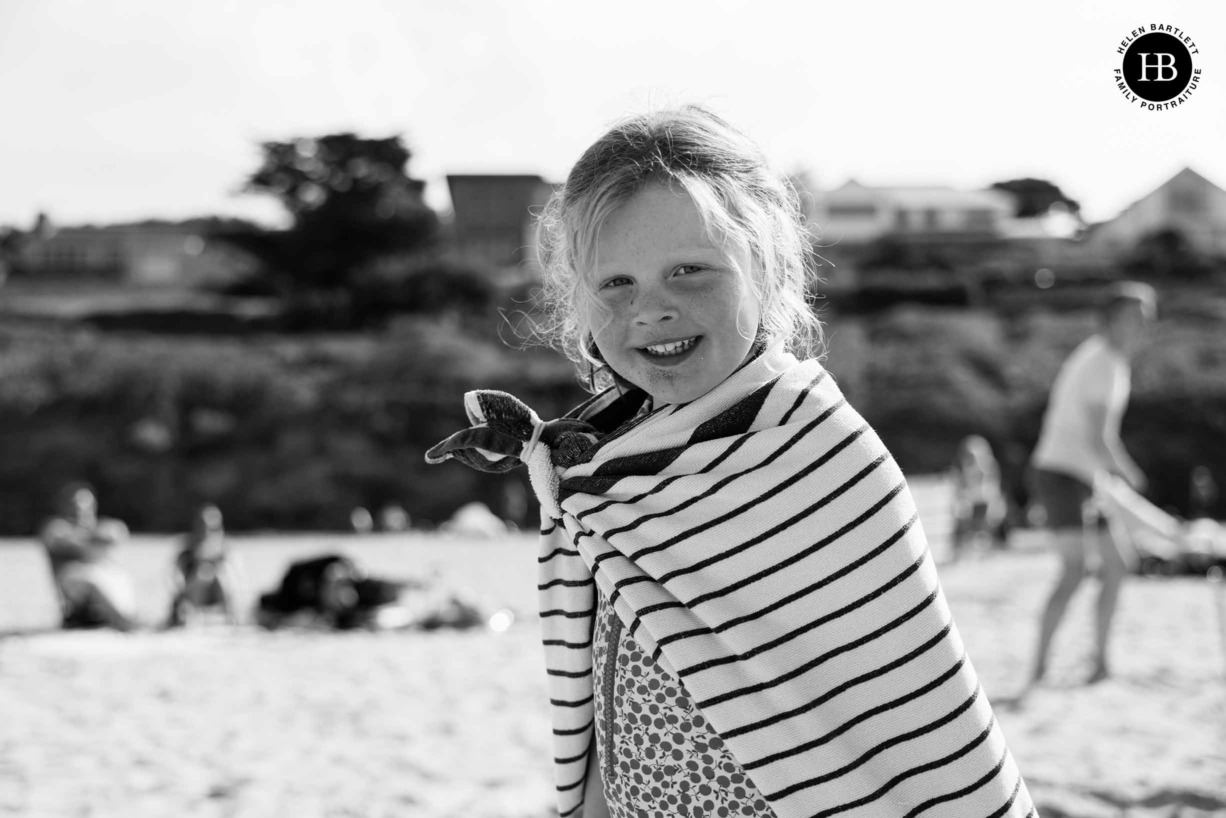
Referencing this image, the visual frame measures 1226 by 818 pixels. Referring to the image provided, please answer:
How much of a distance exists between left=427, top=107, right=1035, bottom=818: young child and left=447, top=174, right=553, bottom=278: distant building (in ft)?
156

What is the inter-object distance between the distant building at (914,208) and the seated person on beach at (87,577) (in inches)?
2065

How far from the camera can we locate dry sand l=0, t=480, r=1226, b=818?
164 inches

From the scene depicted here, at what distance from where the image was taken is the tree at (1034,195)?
58375mm

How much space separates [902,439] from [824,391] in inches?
1175

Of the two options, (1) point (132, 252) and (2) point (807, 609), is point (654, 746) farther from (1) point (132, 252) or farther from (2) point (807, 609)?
(1) point (132, 252)

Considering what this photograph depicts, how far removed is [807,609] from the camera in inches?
56.6

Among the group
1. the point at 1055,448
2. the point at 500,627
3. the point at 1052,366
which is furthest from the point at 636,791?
the point at 1052,366

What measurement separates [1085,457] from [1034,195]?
58.1m

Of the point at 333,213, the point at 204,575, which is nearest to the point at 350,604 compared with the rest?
the point at 204,575

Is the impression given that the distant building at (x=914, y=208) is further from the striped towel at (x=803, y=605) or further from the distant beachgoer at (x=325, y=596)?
the striped towel at (x=803, y=605)

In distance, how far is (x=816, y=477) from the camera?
145 centimetres

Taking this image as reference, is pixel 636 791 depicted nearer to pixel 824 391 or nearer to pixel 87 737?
pixel 824 391

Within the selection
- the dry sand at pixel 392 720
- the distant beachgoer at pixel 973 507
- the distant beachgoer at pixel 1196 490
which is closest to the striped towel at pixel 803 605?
the dry sand at pixel 392 720

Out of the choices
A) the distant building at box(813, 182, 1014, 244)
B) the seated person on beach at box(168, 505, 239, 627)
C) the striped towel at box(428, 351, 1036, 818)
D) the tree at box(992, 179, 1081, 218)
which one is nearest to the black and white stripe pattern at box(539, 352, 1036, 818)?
the striped towel at box(428, 351, 1036, 818)
